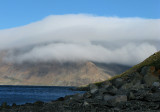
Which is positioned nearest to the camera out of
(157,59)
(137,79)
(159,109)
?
(159,109)

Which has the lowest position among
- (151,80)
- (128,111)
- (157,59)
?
(128,111)

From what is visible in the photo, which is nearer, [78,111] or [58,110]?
[78,111]

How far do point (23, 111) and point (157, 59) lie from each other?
14874 cm

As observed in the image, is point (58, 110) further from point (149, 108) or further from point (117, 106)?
point (149, 108)

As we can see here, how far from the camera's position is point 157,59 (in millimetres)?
171875

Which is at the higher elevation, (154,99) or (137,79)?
(137,79)

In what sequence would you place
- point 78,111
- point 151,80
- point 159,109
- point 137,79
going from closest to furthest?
point 159,109
point 78,111
point 151,80
point 137,79

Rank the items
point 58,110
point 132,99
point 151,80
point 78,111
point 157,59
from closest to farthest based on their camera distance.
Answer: point 78,111 → point 58,110 → point 132,99 → point 151,80 → point 157,59

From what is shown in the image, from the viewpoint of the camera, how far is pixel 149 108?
3055 centimetres

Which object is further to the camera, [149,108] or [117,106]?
[117,106]

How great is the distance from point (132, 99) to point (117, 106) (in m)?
5.53

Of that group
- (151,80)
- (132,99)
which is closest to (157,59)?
(151,80)

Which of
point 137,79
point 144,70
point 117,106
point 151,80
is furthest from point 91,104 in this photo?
point 144,70

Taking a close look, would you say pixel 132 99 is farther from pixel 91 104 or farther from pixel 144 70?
pixel 144 70
